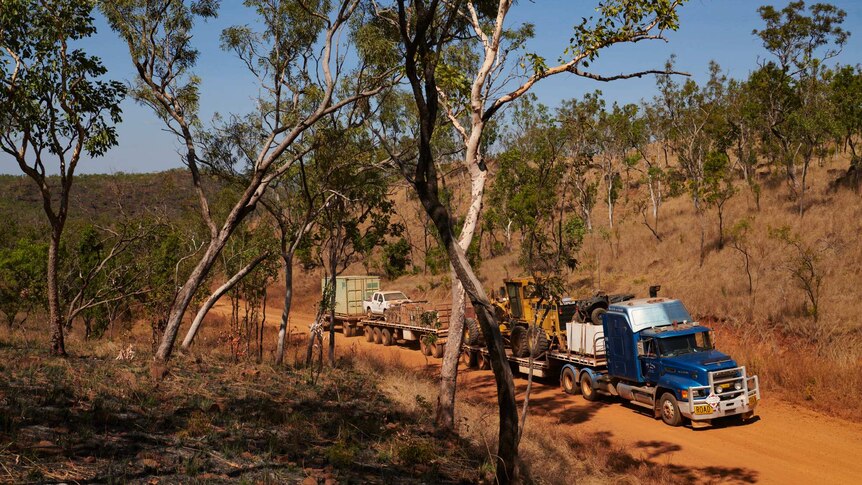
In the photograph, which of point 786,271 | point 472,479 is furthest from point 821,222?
point 472,479

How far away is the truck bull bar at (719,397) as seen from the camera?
13.7 metres

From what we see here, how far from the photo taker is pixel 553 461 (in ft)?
35.7

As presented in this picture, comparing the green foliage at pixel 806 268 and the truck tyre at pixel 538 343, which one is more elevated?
the green foliage at pixel 806 268

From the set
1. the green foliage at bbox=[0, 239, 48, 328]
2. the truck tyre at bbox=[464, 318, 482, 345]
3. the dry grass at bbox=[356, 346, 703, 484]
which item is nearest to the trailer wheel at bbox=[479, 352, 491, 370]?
the truck tyre at bbox=[464, 318, 482, 345]

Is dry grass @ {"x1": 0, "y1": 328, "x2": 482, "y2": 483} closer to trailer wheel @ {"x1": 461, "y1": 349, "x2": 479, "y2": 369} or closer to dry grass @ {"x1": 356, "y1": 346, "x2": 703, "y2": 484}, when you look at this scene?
dry grass @ {"x1": 356, "y1": 346, "x2": 703, "y2": 484}

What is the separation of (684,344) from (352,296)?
71.4 feet

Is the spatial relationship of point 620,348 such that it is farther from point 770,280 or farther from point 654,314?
point 770,280

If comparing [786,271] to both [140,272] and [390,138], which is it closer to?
[390,138]

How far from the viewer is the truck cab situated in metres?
13.8

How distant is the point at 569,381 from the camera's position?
60.2ft

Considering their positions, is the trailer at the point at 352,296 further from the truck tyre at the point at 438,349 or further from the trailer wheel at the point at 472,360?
the trailer wheel at the point at 472,360

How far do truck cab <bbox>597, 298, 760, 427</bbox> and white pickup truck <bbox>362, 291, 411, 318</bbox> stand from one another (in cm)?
1637

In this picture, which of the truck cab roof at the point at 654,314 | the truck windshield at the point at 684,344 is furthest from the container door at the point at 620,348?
the truck windshield at the point at 684,344

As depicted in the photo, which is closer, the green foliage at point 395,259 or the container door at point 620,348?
the container door at point 620,348
